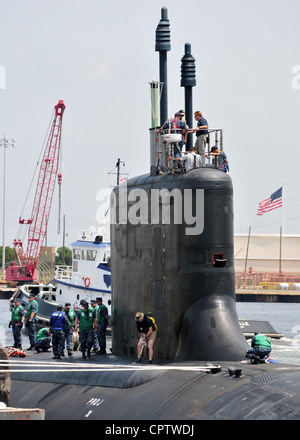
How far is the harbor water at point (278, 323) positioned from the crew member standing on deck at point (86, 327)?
9.84 meters

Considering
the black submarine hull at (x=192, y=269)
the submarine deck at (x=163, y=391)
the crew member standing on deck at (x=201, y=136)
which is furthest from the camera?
the crew member standing on deck at (x=201, y=136)

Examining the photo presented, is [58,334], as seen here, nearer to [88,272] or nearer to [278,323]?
[88,272]

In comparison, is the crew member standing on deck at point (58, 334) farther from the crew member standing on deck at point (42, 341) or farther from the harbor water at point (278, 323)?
the harbor water at point (278, 323)

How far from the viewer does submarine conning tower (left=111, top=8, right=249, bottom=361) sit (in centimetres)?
1580

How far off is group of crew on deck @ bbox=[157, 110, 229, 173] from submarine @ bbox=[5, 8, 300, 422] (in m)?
0.19

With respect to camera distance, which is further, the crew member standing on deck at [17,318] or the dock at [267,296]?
the dock at [267,296]

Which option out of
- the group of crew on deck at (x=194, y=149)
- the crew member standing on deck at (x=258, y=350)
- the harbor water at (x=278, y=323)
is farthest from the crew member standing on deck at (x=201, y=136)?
the harbor water at (x=278, y=323)

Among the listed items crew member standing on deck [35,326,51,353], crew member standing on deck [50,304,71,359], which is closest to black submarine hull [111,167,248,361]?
crew member standing on deck [50,304,71,359]

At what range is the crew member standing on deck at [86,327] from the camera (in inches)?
758

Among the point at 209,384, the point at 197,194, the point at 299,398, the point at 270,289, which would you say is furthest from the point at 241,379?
the point at 270,289

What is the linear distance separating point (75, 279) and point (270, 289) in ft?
204

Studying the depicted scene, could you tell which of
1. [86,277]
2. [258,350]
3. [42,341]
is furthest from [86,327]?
[86,277]
